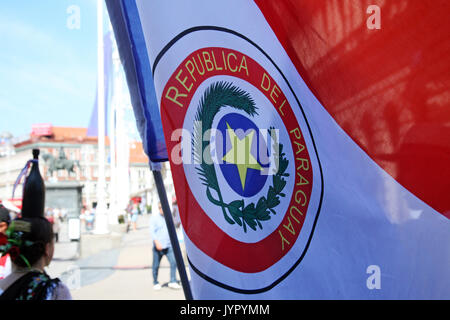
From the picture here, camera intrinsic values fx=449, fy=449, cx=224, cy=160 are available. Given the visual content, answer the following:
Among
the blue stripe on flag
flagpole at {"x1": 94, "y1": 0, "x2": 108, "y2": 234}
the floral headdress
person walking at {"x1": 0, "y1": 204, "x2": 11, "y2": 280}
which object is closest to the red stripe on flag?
the blue stripe on flag

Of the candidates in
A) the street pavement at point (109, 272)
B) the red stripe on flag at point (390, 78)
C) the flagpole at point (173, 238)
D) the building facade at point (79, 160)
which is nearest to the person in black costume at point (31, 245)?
the flagpole at point (173, 238)

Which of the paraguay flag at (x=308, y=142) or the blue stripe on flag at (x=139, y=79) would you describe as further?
the blue stripe on flag at (x=139, y=79)

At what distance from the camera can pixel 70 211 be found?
20.3 m

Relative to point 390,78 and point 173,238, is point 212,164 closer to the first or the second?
point 173,238

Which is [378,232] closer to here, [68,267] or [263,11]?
[263,11]

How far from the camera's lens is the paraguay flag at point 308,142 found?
187 cm

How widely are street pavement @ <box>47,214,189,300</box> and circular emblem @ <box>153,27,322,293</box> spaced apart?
5109mm

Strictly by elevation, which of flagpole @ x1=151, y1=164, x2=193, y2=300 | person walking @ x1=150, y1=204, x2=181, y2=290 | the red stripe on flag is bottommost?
person walking @ x1=150, y1=204, x2=181, y2=290

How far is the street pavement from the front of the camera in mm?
7094

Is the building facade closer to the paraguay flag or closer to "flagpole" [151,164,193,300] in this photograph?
"flagpole" [151,164,193,300]

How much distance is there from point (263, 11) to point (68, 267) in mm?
9116

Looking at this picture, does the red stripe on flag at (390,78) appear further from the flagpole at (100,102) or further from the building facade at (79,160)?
the building facade at (79,160)

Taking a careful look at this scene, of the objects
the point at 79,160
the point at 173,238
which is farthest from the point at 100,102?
the point at 79,160
